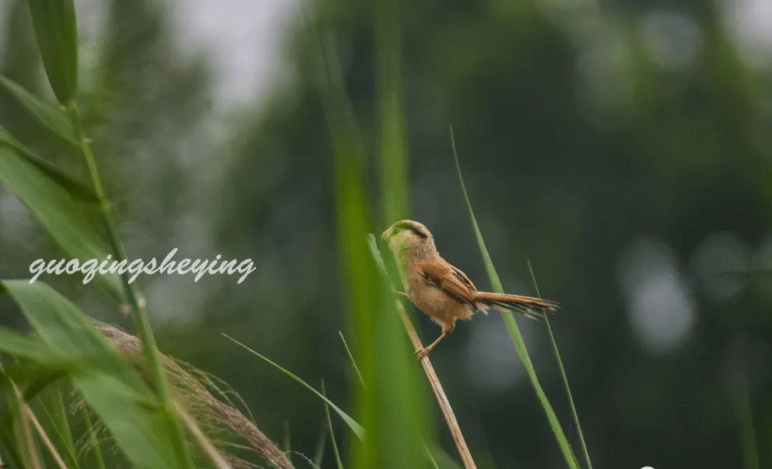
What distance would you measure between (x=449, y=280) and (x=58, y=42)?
2.64 ft

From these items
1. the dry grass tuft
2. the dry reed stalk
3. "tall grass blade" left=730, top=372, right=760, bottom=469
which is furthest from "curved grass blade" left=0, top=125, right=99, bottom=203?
"tall grass blade" left=730, top=372, right=760, bottom=469

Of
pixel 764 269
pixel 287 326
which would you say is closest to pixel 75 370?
pixel 764 269

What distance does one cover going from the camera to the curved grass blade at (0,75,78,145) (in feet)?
2.63

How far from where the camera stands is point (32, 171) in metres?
0.81

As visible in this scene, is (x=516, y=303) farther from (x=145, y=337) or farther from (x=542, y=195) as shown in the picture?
(x=542, y=195)

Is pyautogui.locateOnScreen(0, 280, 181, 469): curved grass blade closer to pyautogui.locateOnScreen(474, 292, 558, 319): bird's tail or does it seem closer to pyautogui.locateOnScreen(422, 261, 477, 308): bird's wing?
pyautogui.locateOnScreen(474, 292, 558, 319): bird's tail

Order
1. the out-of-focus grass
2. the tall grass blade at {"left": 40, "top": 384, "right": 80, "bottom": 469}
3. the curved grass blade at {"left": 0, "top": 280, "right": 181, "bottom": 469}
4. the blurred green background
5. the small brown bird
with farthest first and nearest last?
the blurred green background < the small brown bird < the tall grass blade at {"left": 40, "top": 384, "right": 80, "bottom": 469} < the curved grass blade at {"left": 0, "top": 280, "right": 181, "bottom": 469} < the out-of-focus grass

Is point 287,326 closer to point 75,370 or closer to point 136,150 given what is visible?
point 136,150

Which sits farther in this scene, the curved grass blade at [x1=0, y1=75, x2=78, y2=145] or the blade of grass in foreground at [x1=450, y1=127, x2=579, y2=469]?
the blade of grass in foreground at [x1=450, y1=127, x2=579, y2=469]

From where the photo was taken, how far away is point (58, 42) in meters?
0.79

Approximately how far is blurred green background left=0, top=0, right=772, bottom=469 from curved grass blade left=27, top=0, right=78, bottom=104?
12122 mm

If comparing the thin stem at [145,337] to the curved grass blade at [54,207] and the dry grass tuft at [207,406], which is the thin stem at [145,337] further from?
the dry grass tuft at [207,406]

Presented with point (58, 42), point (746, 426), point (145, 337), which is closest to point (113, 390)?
point (145, 337)

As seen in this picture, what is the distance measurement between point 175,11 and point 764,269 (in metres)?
12.2
